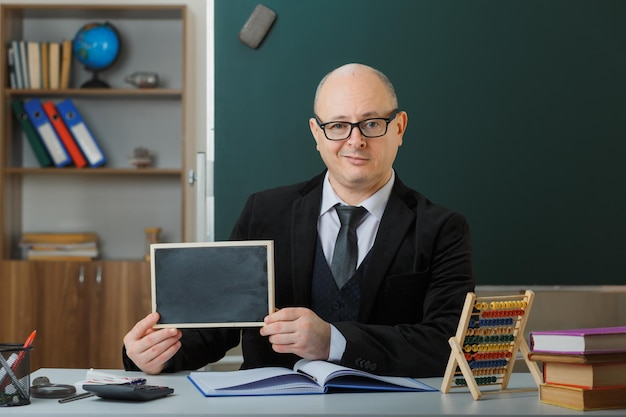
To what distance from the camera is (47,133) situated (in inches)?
191

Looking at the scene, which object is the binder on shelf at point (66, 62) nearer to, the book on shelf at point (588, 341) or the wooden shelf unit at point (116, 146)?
the wooden shelf unit at point (116, 146)

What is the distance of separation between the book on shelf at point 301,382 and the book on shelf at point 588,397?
0.26 metres

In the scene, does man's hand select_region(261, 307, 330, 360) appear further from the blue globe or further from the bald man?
the blue globe

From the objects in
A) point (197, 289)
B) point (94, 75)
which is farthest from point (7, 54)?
point (197, 289)

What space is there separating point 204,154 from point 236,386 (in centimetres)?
167

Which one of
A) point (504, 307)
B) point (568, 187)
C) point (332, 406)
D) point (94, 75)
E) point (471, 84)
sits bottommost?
point (332, 406)

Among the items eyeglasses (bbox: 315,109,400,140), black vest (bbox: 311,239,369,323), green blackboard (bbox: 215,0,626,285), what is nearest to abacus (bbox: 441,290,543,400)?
black vest (bbox: 311,239,369,323)

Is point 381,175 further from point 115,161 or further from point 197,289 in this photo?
point 115,161

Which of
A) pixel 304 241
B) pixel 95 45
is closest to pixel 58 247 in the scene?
pixel 95 45

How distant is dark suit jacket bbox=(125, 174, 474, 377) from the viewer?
2191 millimetres

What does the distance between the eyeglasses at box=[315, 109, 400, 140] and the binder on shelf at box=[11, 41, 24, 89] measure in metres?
3.09

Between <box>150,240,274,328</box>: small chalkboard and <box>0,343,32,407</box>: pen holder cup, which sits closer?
<box>0,343,32,407</box>: pen holder cup

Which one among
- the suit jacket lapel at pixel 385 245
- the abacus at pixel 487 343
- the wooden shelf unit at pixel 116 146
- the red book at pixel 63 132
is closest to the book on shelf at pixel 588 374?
the abacus at pixel 487 343

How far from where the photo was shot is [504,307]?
5.74 feet
